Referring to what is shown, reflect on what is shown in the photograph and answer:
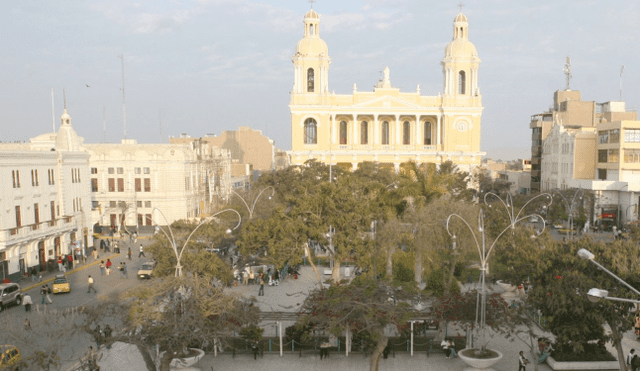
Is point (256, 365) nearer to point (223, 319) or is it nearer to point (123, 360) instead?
point (223, 319)

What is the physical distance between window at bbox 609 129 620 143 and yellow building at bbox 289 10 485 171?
16.5m

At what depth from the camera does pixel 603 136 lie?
204 feet

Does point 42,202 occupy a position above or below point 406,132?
below

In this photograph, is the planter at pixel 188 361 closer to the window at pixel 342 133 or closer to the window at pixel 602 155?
the window at pixel 602 155

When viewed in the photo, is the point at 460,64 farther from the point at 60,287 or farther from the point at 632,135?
the point at 60,287

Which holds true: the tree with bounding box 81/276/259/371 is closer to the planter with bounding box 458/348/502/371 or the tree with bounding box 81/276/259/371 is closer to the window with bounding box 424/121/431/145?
the planter with bounding box 458/348/502/371

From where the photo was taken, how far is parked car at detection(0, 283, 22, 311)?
28.9 meters

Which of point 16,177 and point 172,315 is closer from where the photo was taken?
point 172,315

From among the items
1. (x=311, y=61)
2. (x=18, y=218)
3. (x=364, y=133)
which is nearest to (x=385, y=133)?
(x=364, y=133)

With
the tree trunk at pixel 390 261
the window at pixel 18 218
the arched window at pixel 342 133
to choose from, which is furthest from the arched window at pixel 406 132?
the window at pixel 18 218

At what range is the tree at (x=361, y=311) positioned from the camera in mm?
18859

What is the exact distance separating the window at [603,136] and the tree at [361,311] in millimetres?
49558

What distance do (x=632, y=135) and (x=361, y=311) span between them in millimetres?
49668

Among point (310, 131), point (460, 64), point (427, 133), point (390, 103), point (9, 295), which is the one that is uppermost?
point (460, 64)
